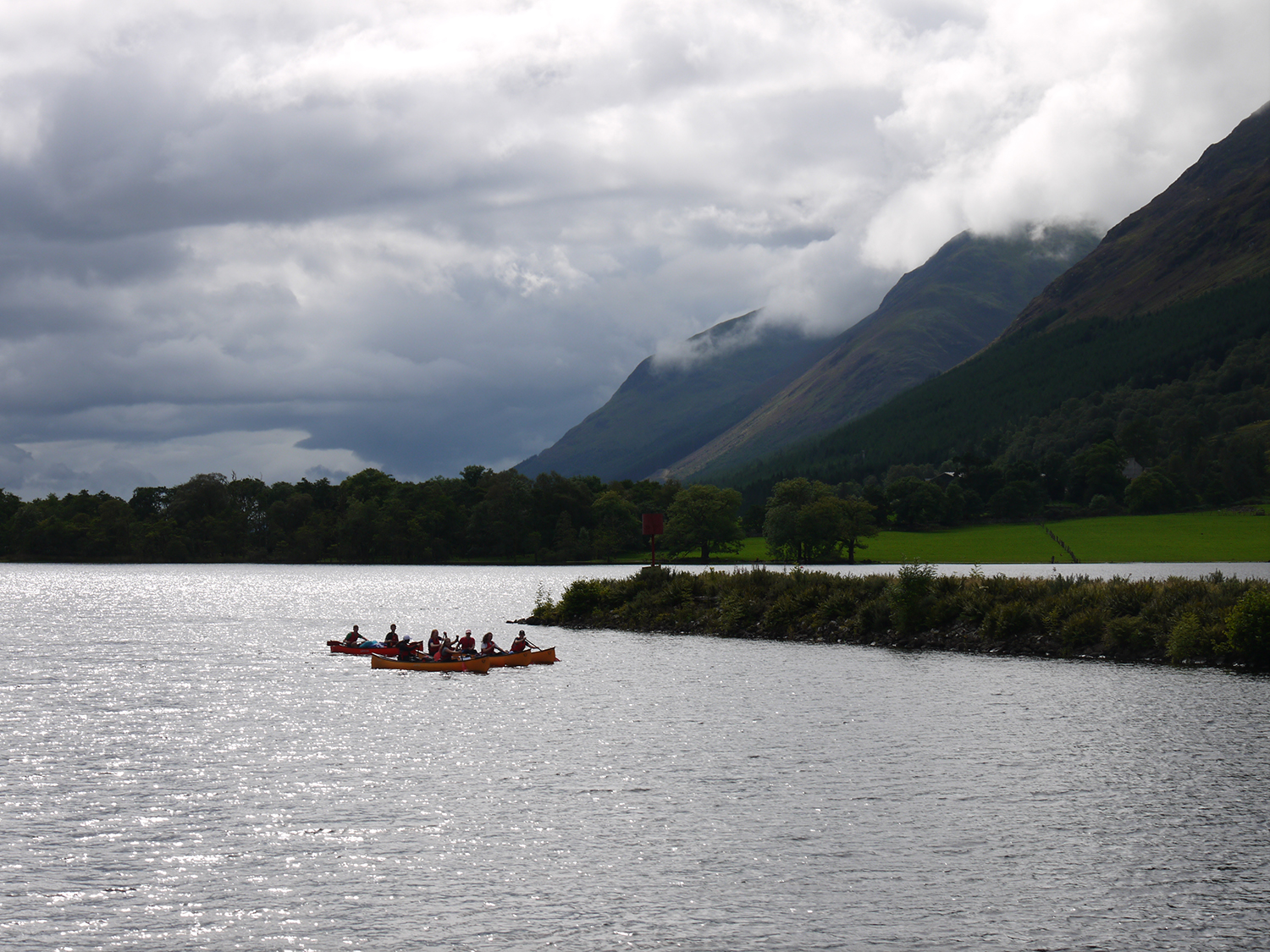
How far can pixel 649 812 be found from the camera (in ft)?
99.7

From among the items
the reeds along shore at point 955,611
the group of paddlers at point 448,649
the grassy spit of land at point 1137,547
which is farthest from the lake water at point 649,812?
the grassy spit of land at point 1137,547

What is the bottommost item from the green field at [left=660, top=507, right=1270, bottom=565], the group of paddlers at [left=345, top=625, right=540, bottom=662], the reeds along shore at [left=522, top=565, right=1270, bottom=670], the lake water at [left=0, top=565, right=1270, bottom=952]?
the lake water at [left=0, top=565, right=1270, bottom=952]

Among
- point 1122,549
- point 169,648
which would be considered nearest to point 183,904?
point 169,648

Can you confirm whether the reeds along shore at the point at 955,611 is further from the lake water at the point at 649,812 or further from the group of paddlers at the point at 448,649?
the group of paddlers at the point at 448,649

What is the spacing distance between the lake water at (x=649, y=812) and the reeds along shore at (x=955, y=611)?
10.5 ft

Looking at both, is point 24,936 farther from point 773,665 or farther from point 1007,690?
point 773,665

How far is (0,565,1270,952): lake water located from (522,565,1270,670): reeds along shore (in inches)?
126

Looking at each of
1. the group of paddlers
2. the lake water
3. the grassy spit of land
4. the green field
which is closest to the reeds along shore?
the lake water

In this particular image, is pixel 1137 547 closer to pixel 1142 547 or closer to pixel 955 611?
pixel 1142 547

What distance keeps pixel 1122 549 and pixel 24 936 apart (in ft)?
594

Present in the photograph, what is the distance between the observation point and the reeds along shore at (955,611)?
58500 mm

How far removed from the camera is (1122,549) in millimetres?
176375

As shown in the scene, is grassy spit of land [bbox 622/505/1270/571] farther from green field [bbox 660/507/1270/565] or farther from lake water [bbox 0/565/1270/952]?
lake water [bbox 0/565/1270/952]

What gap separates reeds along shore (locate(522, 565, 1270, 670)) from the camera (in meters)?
58.5
